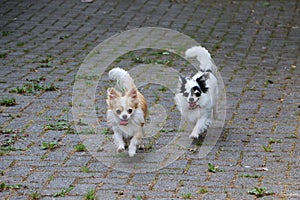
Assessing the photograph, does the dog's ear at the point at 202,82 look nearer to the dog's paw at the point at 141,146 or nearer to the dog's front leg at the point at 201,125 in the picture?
the dog's front leg at the point at 201,125

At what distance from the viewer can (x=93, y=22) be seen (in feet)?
38.1

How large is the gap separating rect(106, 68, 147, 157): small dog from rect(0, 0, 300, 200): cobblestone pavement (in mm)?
345

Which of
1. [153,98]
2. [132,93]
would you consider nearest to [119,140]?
[132,93]

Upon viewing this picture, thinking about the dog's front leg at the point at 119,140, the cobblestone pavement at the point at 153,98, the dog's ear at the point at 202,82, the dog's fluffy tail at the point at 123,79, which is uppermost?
the dog's fluffy tail at the point at 123,79

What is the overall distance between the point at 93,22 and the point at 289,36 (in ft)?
10.8

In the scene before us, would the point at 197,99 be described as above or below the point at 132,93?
below

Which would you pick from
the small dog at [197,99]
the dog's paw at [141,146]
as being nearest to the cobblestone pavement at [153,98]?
the dog's paw at [141,146]

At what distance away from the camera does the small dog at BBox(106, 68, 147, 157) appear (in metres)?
5.82

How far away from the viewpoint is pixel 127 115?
580 cm

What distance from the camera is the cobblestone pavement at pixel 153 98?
543 centimetres

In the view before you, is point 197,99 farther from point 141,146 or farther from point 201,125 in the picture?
point 141,146

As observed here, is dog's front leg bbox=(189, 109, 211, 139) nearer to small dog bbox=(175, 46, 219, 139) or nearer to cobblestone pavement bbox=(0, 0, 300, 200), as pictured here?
small dog bbox=(175, 46, 219, 139)

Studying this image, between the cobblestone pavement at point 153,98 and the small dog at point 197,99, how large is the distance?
0.28 metres

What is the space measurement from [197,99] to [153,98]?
5.26 ft
